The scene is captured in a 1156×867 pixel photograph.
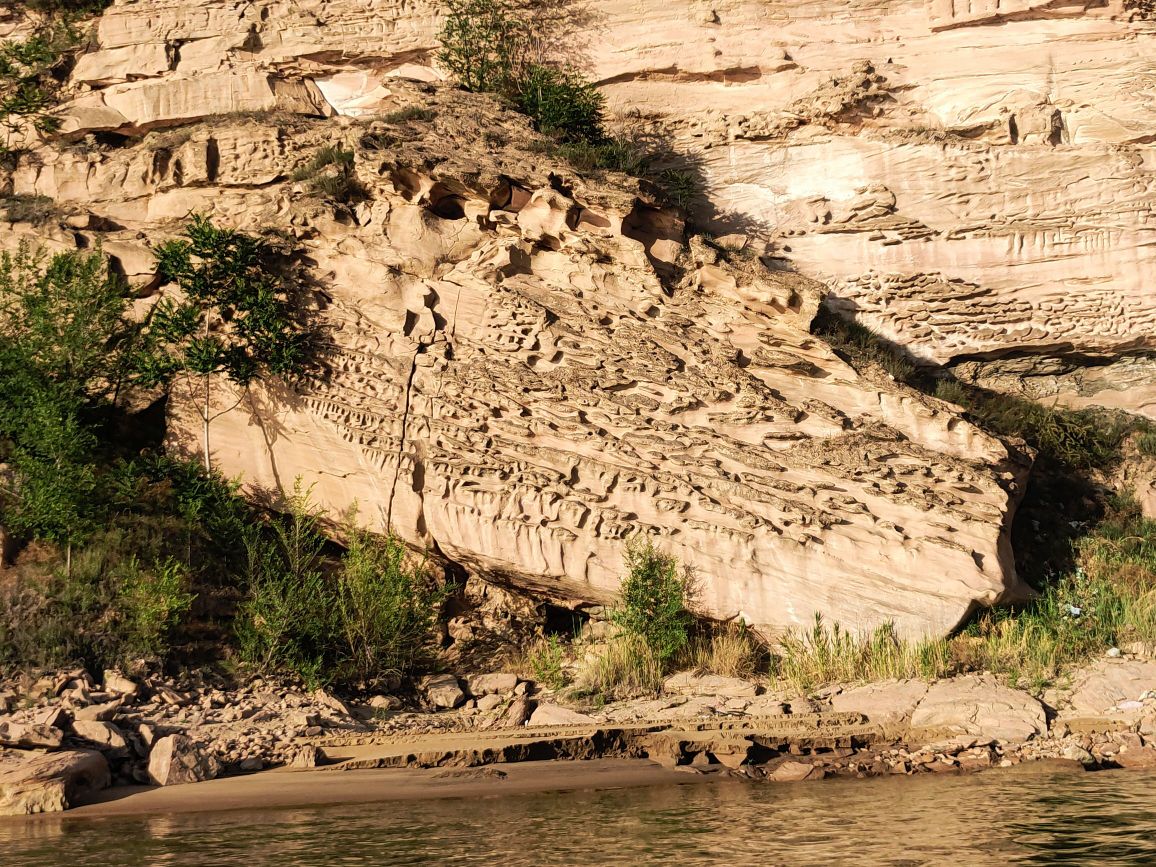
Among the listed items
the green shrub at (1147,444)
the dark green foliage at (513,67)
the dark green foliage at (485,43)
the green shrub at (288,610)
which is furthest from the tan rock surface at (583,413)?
the green shrub at (1147,444)

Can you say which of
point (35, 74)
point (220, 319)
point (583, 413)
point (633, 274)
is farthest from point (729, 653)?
point (35, 74)

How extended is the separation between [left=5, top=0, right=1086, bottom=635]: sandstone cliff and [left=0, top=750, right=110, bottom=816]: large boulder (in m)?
4.47

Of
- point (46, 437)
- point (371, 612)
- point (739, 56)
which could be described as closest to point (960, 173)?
point (739, 56)

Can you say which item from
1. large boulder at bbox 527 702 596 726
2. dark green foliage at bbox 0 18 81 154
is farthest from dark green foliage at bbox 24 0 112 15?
large boulder at bbox 527 702 596 726

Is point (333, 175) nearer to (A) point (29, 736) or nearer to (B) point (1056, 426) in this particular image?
(A) point (29, 736)

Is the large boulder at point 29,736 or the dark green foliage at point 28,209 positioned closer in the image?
the large boulder at point 29,736

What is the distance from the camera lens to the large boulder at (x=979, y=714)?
29.0 ft

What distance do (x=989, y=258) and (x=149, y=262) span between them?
10.7 meters

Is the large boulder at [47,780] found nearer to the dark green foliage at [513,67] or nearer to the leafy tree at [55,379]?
the leafy tree at [55,379]

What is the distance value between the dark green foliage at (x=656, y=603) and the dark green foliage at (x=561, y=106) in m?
5.87

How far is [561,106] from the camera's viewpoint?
14312 mm

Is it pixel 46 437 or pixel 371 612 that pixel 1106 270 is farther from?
pixel 46 437

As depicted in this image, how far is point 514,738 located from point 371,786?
1378mm

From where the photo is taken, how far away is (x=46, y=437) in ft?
35.4
